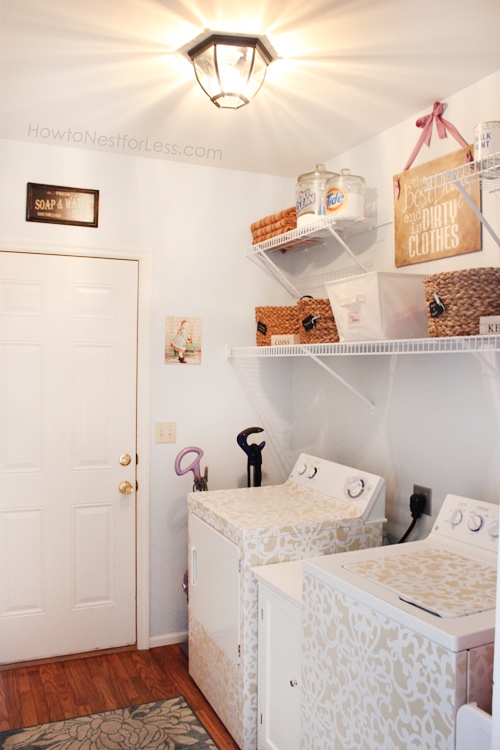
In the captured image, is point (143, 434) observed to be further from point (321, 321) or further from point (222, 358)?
point (321, 321)

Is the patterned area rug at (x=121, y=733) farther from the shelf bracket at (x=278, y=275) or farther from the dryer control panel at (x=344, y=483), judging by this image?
the shelf bracket at (x=278, y=275)

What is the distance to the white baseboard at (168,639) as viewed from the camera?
3096 mm

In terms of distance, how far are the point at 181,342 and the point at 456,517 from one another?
165cm

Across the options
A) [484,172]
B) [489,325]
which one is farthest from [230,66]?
[489,325]

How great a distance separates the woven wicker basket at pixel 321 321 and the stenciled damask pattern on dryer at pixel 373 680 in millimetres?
1023

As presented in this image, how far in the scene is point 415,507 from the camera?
237 centimetres

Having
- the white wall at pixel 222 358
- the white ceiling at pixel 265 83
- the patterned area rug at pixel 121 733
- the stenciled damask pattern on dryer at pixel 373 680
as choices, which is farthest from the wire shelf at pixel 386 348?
the patterned area rug at pixel 121 733

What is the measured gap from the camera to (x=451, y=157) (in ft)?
7.39

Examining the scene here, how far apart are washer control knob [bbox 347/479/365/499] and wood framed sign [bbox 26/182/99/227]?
1.71 meters

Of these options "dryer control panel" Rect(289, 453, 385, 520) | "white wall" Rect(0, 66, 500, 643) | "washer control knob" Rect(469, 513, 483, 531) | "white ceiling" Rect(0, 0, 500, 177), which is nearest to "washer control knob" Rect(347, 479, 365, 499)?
"dryer control panel" Rect(289, 453, 385, 520)

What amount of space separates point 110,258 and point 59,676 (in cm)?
195

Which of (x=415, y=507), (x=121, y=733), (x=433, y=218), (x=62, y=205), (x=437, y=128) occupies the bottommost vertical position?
(x=121, y=733)

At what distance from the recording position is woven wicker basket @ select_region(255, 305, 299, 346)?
2.87m

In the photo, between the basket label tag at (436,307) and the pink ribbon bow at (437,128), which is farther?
the pink ribbon bow at (437,128)
